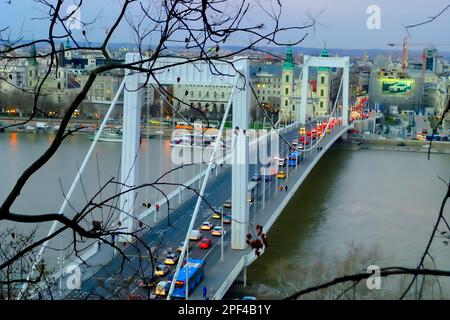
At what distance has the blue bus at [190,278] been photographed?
285 cm

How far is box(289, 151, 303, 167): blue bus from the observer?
6.72 m

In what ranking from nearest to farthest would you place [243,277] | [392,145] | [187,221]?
[243,277] < [187,221] < [392,145]

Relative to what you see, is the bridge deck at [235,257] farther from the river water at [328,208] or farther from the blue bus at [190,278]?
Answer: the river water at [328,208]

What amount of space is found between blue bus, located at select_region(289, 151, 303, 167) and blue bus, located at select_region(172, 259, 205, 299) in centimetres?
366

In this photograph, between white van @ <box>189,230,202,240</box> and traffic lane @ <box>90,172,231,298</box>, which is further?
white van @ <box>189,230,202,240</box>

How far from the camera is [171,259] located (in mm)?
3336

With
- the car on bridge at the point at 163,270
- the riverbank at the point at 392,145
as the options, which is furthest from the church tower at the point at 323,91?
the car on bridge at the point at 163,270

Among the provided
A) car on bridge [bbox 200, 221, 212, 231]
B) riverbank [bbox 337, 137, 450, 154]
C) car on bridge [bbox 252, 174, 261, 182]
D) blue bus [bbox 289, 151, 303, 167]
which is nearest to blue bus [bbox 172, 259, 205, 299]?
car on bridge [bbox 200, 221, 212, 231]

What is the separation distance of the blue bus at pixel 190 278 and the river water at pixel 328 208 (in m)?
0.36

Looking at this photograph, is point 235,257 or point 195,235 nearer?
point 235,257

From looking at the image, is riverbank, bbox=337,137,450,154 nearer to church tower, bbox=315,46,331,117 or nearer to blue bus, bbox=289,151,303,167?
church tower, bbox=315,46,331,117

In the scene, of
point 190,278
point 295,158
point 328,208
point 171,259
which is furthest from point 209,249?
point 295,158

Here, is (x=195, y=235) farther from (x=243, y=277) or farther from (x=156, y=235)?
(x=243, y=277)

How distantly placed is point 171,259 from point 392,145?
7.64m
